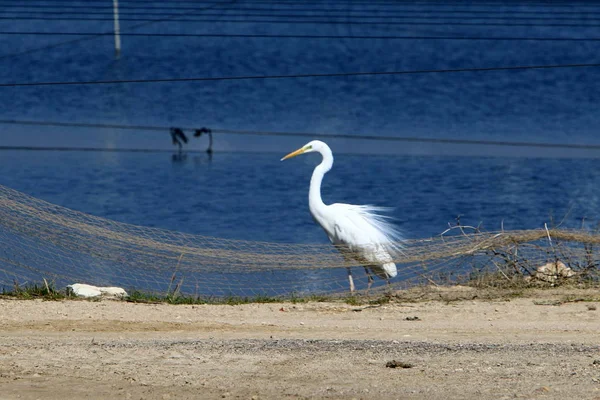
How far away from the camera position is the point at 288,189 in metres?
24.7

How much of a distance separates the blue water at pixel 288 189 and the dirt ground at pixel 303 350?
8.70 meters

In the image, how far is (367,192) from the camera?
80.3ft

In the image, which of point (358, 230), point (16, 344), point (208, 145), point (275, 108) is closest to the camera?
point (16, 344)

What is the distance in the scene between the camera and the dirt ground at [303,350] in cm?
730

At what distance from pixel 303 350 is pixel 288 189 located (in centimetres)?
1659

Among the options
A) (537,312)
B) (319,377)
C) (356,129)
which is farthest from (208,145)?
(319,377)

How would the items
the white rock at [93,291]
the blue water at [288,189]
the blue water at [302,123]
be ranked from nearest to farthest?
the white rock at [93,291] < the blue water at [288,189] < the blue water at [302,123]

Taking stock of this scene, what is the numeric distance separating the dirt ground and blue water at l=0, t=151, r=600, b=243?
870 cm

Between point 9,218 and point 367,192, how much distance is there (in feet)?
47.1

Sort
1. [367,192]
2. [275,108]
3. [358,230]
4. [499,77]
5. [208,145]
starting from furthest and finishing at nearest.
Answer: [499,77] → [275,108] → [208,145] → [367,192] → [358,230]

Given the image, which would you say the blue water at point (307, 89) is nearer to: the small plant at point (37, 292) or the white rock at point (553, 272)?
the white rock at point (553, 272)

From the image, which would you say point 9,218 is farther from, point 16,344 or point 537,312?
point 537,312

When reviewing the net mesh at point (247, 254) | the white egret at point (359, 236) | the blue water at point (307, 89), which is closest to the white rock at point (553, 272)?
the net mesh at point (247, 254)

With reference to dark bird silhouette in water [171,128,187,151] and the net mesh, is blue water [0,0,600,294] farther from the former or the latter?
the net mesh
